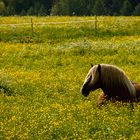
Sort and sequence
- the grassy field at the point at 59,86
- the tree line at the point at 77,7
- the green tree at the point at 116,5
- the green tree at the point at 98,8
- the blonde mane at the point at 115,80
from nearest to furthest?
the grassy field at the point at 59,86
the blonde mane at the point at 115,80
the green tree at the point at 98,8
the tree line at the point at 77,7
the green tree at the point at 116,5

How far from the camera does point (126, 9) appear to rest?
134m

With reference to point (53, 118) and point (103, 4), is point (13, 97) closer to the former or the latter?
point (53, 118)

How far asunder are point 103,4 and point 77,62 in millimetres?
105450

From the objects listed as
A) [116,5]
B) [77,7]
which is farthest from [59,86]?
[116,5]

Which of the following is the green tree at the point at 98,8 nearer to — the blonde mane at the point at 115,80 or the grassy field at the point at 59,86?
the grassy field at the point at 59,86

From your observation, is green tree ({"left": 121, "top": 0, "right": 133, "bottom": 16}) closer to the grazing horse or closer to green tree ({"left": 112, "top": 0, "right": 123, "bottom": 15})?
green tree ({"left": 112, "top": 0, "right": 123, "bottom": 15})

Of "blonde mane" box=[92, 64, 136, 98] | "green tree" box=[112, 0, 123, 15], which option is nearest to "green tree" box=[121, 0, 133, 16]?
"green tree" box=[112, 0, 123, 15]

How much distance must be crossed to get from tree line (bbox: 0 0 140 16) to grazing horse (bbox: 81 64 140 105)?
113m

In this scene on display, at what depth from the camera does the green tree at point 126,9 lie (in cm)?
13375

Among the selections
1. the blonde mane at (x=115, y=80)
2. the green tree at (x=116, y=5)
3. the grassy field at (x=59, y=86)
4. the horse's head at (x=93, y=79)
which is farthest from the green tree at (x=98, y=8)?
the blonde mane at (x=115, y=80)

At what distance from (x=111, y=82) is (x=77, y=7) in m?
125

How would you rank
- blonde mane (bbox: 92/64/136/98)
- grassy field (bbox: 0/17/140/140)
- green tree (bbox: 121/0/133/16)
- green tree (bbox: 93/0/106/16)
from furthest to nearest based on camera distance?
green tree (bbox: 121/0/133/16) → green tree (bbox: 93/0/106/16) → blonde mane (bbox: 92/64/136/98) → grassy field (bbox: 0/17/140/140)

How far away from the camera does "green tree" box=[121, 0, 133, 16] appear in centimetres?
13375

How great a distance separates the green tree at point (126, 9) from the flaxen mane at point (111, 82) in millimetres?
118678
